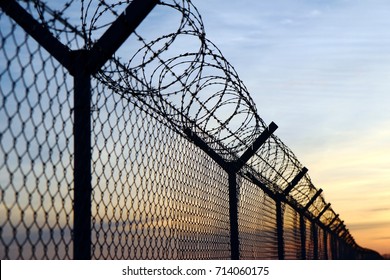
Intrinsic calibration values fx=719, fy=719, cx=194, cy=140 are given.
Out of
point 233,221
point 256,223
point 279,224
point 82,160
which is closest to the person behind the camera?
point 82,160

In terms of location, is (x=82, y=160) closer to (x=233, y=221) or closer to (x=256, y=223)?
(x=233, y=221)

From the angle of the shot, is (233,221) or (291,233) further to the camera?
(291,233)

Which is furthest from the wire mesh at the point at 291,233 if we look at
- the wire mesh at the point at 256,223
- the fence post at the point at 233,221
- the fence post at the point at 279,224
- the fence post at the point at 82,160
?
the fence post at the point at 82,160

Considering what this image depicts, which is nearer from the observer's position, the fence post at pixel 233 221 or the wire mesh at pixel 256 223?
the fence post at pixel 233 221

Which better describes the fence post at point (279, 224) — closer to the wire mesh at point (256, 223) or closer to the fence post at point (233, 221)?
the wire mesh at point (256, 223)

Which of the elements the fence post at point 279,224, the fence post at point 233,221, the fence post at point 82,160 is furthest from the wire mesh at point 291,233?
the fence post at point 82,160

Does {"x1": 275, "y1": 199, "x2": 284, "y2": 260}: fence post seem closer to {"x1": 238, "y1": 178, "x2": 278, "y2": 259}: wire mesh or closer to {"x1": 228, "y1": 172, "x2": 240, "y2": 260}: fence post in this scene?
{"x1": 238, "y1": 178, "x2": 278, "y2": 259}: wire mesh

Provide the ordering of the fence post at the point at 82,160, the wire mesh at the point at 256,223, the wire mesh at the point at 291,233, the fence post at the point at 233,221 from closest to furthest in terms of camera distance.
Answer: the fence post at the point at 82,160 → the fence post at the point at 233,221 → the wire mesh at the point at 256,223 → the wire mesh at the point at 291,233

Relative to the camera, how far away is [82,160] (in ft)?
10.8

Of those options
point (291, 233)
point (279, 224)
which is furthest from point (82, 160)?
point (291, 233)

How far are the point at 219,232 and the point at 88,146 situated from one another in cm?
299

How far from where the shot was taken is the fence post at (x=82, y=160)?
10.7 feet

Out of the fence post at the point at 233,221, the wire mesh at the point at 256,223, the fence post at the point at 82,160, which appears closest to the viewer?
the fence post at the point at 82,160

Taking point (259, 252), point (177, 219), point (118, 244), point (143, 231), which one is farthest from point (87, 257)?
point (259, 252)
